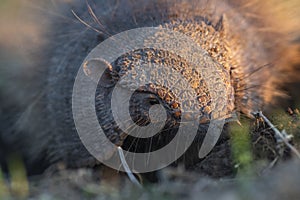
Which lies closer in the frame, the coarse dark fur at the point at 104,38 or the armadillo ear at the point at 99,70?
the armadillo ear at the point at 99,70

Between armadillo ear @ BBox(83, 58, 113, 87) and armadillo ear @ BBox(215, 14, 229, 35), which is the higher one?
armadillo ear @ BBox(215, 14, 229, 35)

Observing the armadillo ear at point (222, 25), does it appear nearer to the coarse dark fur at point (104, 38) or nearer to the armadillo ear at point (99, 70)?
the coarse dark fur at point (104, 38)

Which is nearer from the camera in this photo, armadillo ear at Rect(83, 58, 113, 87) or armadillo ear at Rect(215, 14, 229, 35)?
armadillo ear at Rect(83, 58, 113, 87)

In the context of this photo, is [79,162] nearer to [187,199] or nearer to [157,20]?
[157,20]

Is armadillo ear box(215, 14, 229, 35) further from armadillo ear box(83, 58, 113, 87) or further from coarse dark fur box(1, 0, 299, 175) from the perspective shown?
armadillo ear box(83, 58, 113, 87)

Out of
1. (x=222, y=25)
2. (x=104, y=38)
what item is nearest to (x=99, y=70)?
(x=104, y=38)

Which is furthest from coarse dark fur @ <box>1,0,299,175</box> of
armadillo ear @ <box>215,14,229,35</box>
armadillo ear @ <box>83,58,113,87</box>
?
armadillo ear @ <box>83,58,113,87</box>

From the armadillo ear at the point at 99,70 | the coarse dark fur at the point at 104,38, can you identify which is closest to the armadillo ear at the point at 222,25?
the coarse dark fur at the point at 104,38
